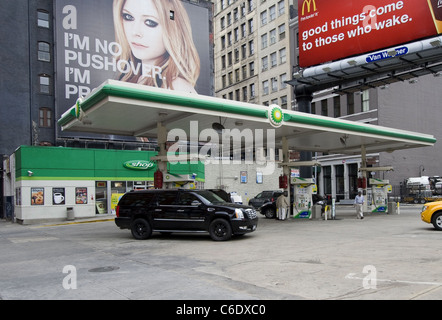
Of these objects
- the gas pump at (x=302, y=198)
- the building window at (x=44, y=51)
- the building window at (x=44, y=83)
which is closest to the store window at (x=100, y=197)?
the building window at (x=44, y=83)

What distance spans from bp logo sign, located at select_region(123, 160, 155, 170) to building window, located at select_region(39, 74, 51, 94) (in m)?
12.1

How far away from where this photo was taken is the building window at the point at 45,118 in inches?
1467

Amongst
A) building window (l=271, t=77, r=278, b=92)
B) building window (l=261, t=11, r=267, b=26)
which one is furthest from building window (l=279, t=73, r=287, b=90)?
building window (l=261, t=11, r=267, b=26)

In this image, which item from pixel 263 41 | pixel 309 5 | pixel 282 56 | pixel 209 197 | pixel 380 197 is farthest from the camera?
pixel 263 41

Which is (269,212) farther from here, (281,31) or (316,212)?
(281,31)

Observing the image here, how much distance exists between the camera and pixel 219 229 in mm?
14047

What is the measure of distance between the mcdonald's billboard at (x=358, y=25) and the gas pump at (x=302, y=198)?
9.91 metres

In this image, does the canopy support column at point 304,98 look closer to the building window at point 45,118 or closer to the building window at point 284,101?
the building window at point 45,118

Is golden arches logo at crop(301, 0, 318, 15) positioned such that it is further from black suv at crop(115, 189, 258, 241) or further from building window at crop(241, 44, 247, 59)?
building window at crop(241, 44, 247, 59)

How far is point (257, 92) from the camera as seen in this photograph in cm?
6538

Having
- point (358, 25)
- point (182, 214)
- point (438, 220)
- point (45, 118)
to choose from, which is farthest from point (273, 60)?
point (182, 214)

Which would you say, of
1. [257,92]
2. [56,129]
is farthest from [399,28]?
[257,92]

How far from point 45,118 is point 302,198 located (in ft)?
81.4

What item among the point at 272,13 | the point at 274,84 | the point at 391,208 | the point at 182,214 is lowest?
the point at 391,208
